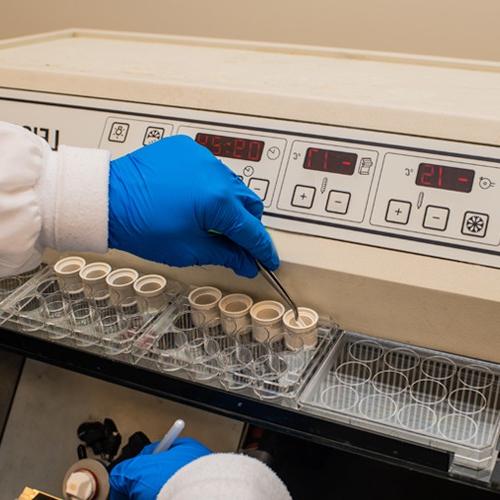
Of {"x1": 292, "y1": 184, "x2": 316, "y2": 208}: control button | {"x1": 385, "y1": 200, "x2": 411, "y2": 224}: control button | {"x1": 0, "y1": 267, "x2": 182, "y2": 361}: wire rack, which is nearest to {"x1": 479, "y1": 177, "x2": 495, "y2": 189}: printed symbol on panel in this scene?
{"x1": 385, "y1": 200, "x2": 411, "y2": 224}: control button

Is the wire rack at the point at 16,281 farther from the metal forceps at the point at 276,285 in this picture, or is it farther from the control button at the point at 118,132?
the metal forceps at the point at 276,285

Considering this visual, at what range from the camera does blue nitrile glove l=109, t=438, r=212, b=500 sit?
864mm

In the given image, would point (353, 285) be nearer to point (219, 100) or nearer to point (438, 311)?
point (438, 311)

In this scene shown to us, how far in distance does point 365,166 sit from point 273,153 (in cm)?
15

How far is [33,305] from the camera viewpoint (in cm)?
101

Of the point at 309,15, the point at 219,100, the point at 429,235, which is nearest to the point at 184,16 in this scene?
Answer: the point at 309,15

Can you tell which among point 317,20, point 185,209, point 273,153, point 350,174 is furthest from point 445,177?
point 317,20

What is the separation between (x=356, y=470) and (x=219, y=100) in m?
0.72

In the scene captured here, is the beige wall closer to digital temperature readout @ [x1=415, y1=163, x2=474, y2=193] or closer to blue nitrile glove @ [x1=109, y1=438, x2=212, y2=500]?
digital temperature readout @ [x1=415, y1=163, x2=474, y2=193]

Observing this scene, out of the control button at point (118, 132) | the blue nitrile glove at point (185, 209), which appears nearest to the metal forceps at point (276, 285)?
the blue nitrile glove at point (185, 209)

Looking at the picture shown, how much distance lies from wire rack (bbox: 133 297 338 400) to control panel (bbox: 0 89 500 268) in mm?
177

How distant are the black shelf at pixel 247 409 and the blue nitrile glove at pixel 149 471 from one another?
85mm

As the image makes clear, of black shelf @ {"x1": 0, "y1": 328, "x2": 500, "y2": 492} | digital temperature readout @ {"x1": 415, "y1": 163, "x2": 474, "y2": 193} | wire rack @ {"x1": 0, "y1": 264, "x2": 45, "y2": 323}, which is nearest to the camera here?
black shelf @ {"x1": 0, "y1": 328, "x2": 500, "y2": 492}

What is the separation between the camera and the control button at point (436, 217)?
0.86 meters
